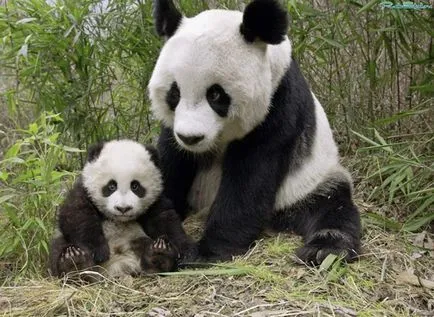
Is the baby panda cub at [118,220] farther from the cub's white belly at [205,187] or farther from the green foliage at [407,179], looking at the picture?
the green foliage at [407,179]

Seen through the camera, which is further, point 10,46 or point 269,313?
point 10,46

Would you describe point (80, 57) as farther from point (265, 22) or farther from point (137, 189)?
→ point (265, 22)

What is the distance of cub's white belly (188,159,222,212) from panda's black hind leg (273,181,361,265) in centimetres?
37

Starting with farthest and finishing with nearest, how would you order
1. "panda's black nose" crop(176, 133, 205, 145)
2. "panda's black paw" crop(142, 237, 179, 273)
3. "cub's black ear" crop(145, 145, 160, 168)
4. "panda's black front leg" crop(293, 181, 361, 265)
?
"cub's black ear" crop(145, 145, 160, 168), "panda's black front leg" crop(293, 181, 361, 265), "panda's black paw" crop(142, 237, 179, 273), "panda's black nose" crop(176, 133, 205, 145)

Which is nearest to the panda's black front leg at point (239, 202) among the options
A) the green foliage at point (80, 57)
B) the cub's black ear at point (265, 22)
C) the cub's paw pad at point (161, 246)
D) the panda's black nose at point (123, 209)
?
the cub's paw pad at point (161, 246)

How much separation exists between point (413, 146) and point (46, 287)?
229cm

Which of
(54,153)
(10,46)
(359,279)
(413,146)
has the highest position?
(10,46)

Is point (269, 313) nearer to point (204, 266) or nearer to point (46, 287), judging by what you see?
point (204, 266)

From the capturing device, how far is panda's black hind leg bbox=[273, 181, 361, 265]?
3.16m

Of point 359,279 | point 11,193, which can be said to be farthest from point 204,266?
point 11,193

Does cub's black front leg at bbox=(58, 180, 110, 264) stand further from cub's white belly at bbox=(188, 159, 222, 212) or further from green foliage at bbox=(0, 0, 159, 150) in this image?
green foliage at bbox=(0, 0, 159, 150)

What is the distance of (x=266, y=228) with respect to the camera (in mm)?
3576

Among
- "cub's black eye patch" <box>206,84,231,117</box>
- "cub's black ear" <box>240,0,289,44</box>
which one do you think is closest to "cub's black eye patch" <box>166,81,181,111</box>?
"cub's black eye patch" <box>206,84,231,117</box>

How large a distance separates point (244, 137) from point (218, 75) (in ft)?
1.35
